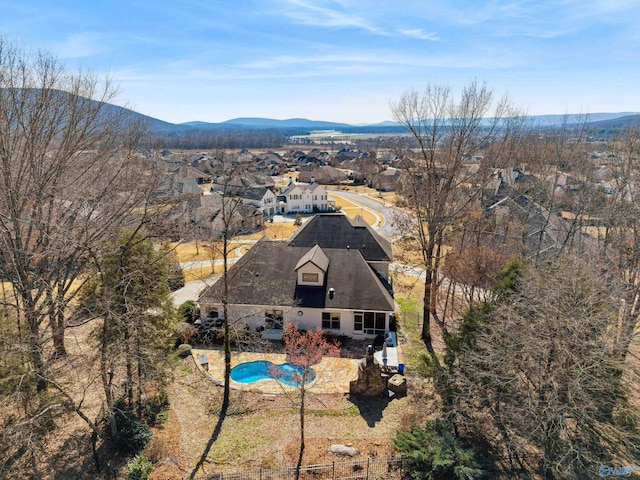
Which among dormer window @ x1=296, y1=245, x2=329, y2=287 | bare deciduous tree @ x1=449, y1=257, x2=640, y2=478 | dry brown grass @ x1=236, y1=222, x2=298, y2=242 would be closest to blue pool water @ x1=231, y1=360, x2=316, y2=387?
dormer window @ x1=296, y1=245, x2=329, y2=287

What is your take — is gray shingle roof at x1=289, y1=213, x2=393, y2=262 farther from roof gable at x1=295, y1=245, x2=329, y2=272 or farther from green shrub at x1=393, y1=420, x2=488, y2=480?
green shrub at x1=393, y1=420, x2=488, y2=480

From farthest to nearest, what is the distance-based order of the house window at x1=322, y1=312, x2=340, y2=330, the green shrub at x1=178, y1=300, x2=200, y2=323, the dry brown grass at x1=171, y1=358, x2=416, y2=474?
the green shrub at x1=178, y1=300, x2=200, y2=323 → the house window at x1=322, y1=312, x2=340, y2=330 → the dry brown grass at x1=171, y1=358, x2=416, y2=474

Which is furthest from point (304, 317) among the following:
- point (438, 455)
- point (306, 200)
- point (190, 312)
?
point (306, 200)

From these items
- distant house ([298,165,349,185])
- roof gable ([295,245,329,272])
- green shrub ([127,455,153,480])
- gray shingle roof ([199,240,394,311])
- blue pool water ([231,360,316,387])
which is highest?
distant house ([298,165,349,185])

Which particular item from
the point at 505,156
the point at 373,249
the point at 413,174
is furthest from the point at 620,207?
the point at 373,249

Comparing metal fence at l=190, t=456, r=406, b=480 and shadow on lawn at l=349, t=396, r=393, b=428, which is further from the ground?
metal fence at l=190, t=456, r=406, b=480

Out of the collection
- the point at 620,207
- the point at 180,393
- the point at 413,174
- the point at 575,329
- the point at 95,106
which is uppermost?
the point at 95,106

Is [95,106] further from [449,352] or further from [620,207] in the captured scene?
[620,207]

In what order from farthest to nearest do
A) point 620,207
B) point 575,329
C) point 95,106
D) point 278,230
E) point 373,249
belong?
1. point 278,230
2. point 373,249
3. point 620,207
4. point 95,106
5. point 575,329
